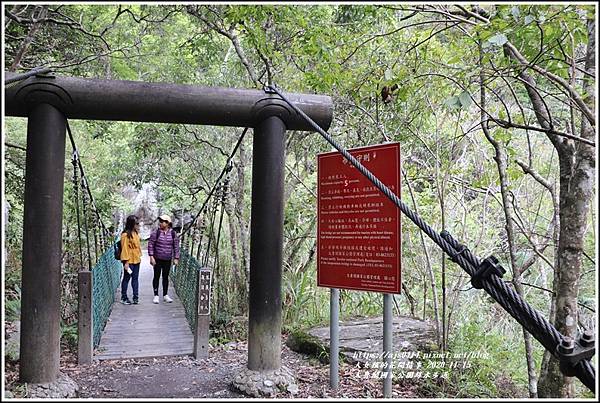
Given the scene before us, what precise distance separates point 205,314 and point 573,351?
2773 millimetres

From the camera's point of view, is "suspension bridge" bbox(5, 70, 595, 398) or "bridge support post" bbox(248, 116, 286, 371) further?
"bridge support post" bbox(248, 116, 286, 371)

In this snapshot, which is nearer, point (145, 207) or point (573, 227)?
point (573, 227)

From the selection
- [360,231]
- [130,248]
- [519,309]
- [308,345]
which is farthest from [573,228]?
[130,248]

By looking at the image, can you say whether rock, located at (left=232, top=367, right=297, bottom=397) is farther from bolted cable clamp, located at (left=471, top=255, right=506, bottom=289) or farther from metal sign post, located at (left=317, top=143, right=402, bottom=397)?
bolted cable clamp, located at (left=471, top=255, right=506, bottom=289)

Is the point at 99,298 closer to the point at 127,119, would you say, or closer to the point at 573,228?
the point at 127,119

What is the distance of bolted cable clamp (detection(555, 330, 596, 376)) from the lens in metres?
1.01

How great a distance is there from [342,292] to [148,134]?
2902mm

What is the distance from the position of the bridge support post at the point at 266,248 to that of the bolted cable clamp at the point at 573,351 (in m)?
1.83

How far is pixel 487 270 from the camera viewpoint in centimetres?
120

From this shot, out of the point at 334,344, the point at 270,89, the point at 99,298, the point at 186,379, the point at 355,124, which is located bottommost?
the point at 186,379

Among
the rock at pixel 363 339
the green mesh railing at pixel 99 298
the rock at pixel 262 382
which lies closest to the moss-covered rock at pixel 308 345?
the rock at pixel 363 339

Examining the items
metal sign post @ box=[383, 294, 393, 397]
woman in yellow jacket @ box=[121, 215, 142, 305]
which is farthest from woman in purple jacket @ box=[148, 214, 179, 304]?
metal sign post @ box=[383, 294, 393, 397]

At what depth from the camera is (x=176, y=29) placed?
5.55 m

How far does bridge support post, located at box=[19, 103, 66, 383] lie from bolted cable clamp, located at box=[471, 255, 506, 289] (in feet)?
7.13
